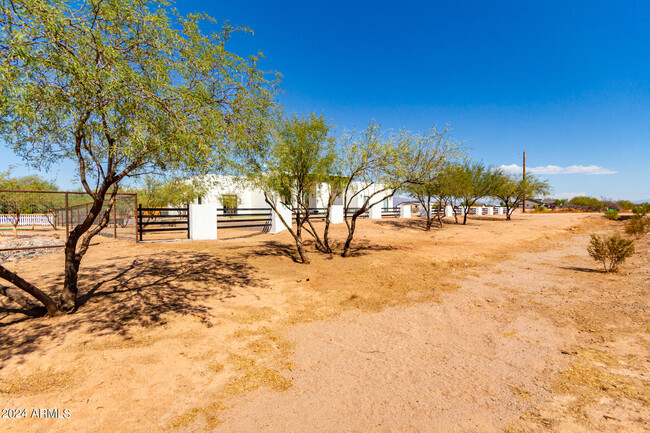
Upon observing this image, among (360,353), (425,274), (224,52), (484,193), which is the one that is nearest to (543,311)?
(425,274)

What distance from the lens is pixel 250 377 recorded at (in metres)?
3.71

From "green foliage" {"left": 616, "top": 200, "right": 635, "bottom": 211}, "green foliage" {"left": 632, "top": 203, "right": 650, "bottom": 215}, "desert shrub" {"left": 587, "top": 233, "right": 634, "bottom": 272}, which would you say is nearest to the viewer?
"desert shrub" {"left": 587, "top": 233, "right": 634, "bottom": 272}

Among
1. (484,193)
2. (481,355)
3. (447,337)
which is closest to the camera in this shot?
(481,355)

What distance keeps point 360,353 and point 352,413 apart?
52.7 inches

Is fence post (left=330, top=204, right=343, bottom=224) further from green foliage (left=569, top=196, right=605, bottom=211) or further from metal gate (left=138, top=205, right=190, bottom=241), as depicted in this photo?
green foliage (left=569, top=196, right=605, bottom=211)

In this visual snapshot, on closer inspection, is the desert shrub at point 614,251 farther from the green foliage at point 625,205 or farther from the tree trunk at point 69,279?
the green foliage at point 625,205

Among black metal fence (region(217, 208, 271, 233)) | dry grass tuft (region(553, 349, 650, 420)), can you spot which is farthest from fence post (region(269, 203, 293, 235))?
dry grass tuft (region(553, 349, 650, 420))

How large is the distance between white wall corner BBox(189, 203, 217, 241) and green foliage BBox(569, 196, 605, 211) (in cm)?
6665

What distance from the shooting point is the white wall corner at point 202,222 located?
590 inches

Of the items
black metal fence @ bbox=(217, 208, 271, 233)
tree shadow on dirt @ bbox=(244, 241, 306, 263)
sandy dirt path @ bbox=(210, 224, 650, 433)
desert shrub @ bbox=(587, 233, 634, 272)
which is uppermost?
black metal fence @ bbox=(217, 208, 271, 233)

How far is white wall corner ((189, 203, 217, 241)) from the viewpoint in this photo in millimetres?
14992

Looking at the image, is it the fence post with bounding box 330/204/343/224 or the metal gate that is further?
the fence post with bounding box 330/204/343/224

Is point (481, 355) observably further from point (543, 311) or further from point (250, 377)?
point (250, 377)

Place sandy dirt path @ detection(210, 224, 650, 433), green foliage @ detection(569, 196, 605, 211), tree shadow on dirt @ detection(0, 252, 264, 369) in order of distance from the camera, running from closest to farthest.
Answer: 1. sandy dirt path @ detection(210, 224, 650, 433)
2. tree shadow on dirt @ detection(0, 252, 264, 369)
3. green foliage @ detection(569, 196, 605, 211)
